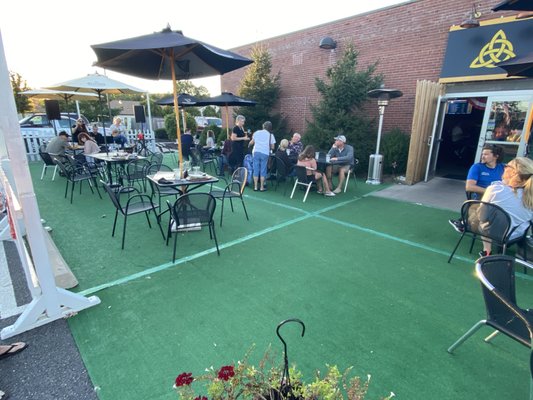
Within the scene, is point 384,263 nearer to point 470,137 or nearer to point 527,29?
point 527,29

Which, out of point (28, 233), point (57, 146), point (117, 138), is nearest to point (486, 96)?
point (28, 233)

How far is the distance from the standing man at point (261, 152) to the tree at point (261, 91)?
519 centimetres

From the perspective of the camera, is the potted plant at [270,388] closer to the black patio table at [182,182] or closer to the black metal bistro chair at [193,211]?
the black metal bistro chair at [193,211]

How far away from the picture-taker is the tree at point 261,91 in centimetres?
1129

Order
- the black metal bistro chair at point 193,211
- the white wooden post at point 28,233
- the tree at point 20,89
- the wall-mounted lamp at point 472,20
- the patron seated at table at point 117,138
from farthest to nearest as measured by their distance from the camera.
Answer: the tree at point 20,89 → the patron seated at table at point 117,138 → the wall-mounted lamp at point 472,20 → the black metal bistro chair at point 193,211 → the white wooden post at point 28,233

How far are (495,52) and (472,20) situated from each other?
33.6 inches

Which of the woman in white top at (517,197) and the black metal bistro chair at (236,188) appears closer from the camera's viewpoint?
the woman in white top at (517,197)

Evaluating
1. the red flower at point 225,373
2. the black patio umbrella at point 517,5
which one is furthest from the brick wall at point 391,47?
the red flower at point 225,373

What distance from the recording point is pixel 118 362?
1.98 metres

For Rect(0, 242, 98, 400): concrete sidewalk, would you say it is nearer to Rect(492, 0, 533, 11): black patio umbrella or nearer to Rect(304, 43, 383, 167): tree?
Rect(492, 0, 533, 11): black patio umbrella

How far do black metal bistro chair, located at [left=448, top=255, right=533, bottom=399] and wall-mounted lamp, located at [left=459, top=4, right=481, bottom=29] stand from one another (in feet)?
22.2

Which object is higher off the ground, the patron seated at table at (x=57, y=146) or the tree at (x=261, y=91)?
the tree at (x=261, y=91)

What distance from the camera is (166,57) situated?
14.0 ft

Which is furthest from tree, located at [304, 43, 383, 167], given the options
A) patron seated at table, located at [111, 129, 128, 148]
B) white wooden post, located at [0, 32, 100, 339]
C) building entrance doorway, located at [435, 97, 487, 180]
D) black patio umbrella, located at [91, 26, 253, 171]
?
white wooden post, located at [0, 32, 100, 339]
